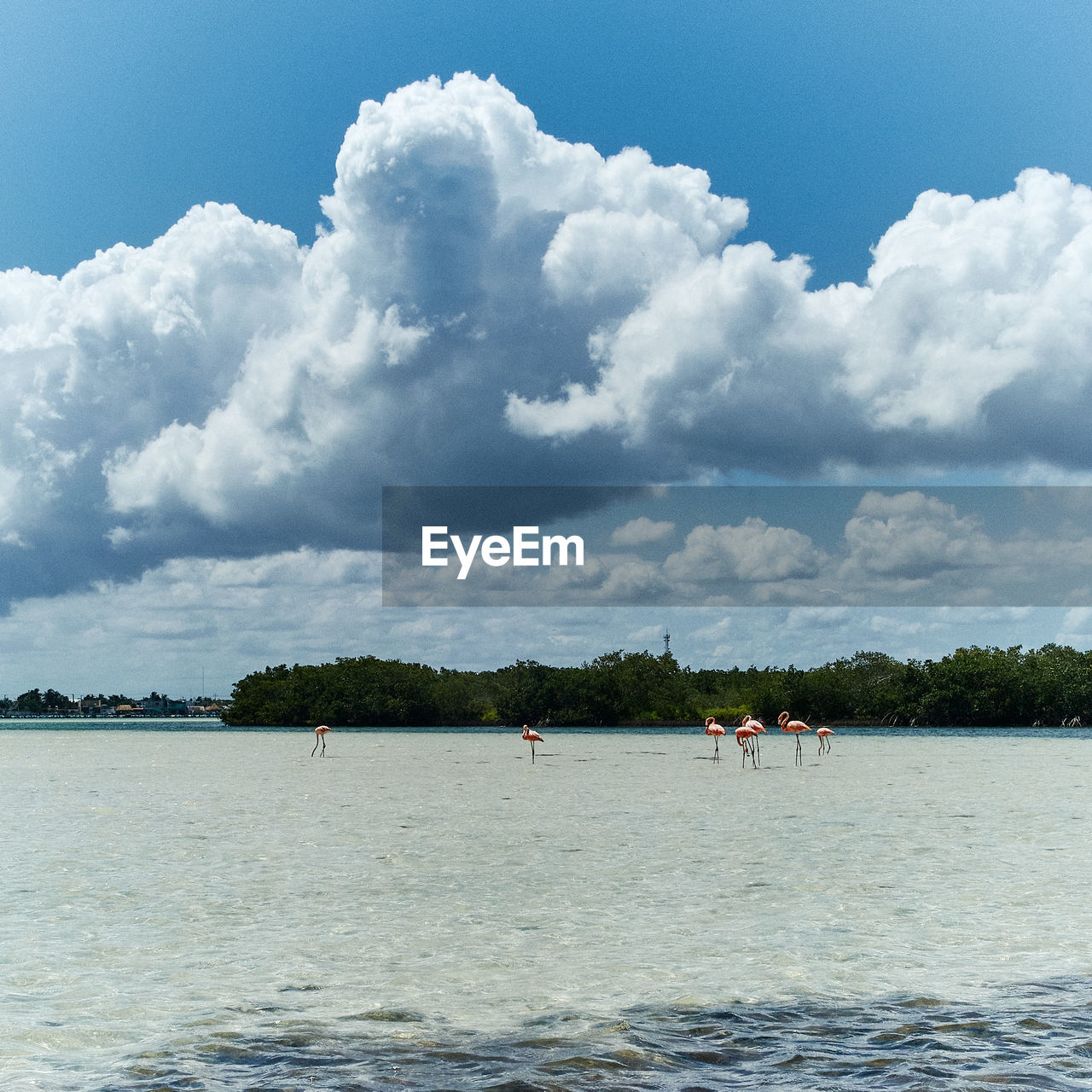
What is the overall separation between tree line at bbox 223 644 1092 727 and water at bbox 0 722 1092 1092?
3264 inches

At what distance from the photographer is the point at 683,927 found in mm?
10805

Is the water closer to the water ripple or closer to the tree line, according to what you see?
the water ripple

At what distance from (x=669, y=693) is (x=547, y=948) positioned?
376 ft

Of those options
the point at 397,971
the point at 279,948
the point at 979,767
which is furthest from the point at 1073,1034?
the point at 979,767

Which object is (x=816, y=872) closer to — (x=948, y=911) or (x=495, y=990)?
(x=948, y=911)

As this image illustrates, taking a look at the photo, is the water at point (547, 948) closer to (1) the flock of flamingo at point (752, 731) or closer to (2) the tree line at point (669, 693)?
(1) the flock of flamingo at point (752, 731)

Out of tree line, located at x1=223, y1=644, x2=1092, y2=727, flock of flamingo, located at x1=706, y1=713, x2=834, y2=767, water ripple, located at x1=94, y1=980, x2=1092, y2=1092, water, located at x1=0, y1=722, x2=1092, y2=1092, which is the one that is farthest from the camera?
tree line, located at x1=223, y1=644, x2=1092, y2=727

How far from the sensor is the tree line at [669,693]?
325 ft

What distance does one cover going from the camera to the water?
22.8ft

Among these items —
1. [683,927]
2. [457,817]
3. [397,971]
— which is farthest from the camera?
[457,817]

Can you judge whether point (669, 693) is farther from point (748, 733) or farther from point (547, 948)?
point (547, 948)

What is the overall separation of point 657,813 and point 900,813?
15.4 ft

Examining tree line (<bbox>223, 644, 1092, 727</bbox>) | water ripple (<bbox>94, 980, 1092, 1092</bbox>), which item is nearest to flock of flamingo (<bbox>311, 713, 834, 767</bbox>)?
water ripple (<bbox>94, 980, 1092, 1092</bbox>)

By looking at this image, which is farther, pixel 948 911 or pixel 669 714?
pixel 669 714
